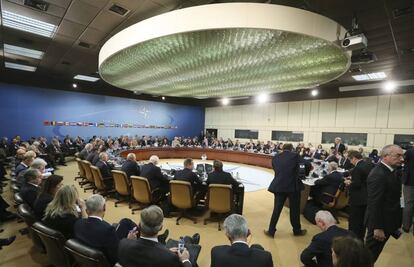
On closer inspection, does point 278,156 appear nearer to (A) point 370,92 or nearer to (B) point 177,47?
(B) point 177,47

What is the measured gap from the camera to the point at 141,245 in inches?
64.2

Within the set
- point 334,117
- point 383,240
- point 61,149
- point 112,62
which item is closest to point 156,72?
point 112,62

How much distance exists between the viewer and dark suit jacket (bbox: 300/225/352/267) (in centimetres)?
202

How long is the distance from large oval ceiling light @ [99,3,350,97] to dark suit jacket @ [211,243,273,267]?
2.53 meters

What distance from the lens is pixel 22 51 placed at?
7.01m

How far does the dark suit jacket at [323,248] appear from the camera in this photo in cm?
202

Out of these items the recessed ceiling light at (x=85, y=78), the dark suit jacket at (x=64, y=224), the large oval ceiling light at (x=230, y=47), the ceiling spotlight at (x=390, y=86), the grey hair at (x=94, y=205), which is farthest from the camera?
the recessed ceiling light at (x=85, y=78)

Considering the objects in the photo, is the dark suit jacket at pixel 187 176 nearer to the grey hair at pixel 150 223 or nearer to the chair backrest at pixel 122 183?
the chair backrest at pixel 122 183

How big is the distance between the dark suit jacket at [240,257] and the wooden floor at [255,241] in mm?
1636

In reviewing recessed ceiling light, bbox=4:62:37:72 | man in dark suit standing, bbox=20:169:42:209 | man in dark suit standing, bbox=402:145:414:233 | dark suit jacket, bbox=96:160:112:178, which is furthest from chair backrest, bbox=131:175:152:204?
recessed ceiling light, bbox=4:62:37:72

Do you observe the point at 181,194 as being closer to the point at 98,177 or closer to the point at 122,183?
the point at 122,183

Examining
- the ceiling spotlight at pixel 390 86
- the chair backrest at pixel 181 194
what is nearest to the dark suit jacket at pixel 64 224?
the chair backrest at pixel 181 194

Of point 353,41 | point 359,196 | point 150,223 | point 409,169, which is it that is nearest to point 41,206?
point 150,223

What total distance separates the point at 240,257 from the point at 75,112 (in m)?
13.2
